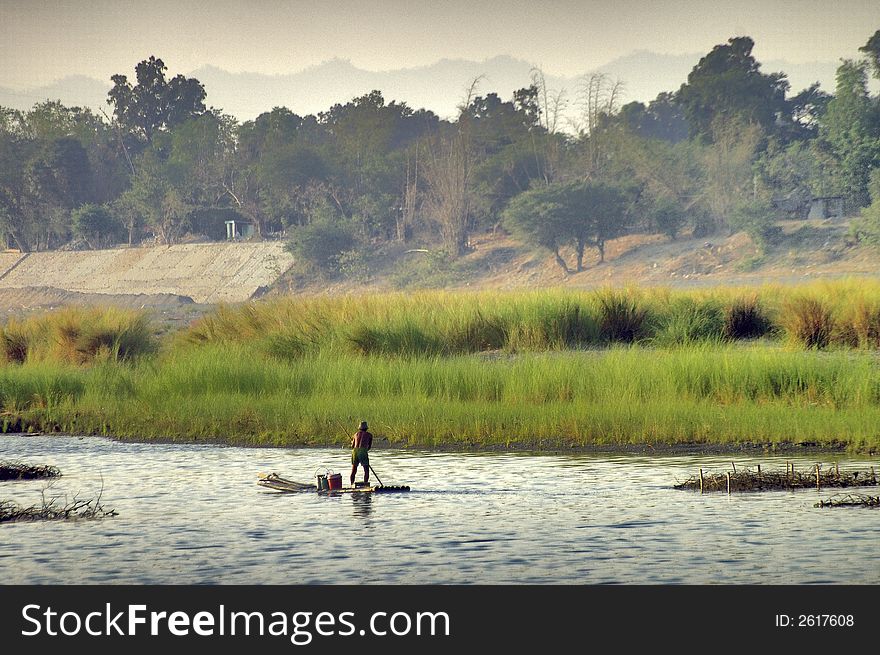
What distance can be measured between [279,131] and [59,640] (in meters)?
95.2

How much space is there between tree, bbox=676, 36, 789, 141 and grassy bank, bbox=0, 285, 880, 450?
2202 inches

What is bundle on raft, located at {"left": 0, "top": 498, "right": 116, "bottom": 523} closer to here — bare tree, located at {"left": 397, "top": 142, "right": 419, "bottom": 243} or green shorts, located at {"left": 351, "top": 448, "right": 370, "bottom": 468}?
green shorts, located at {"left": 351, "top": 448, "right": 370, "bottom": 468}

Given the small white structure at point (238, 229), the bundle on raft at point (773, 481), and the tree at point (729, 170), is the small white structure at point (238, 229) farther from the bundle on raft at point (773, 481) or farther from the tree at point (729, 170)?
the bundle on raft at point (773, 481)

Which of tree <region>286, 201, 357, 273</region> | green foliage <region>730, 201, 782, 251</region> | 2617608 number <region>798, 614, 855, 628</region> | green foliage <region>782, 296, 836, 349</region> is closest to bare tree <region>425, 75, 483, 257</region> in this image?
tree <region>286, 201, 357, 273</region>

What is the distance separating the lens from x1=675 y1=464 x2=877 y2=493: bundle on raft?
42.3ft

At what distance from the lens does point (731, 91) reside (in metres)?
83.6

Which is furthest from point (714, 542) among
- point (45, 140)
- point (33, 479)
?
point (45, 140)

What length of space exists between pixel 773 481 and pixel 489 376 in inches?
285

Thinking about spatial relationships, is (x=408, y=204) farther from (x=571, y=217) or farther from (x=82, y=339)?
(x=82, y=339)

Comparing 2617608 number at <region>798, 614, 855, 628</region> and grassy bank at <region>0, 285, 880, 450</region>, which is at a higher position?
grassy bank at <region>0, 285, 880, 450</region>

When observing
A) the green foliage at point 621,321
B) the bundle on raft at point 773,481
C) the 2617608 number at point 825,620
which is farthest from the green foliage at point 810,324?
the 2617608 number at point 825,620

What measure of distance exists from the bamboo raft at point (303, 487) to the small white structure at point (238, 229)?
82396mm

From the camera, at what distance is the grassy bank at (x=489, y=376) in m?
17.1

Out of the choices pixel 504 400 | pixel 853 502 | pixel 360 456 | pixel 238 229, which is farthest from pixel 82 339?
pixel 238 229
